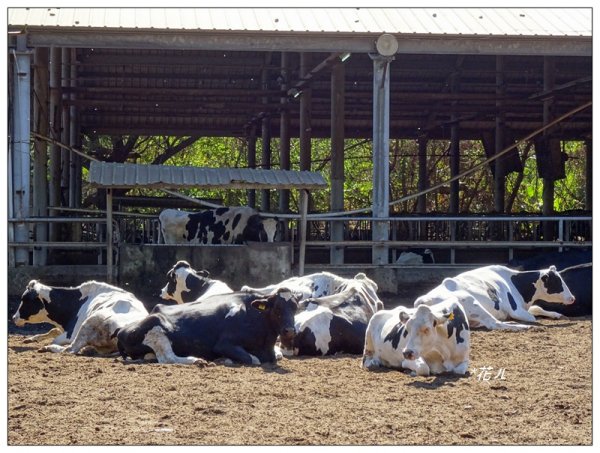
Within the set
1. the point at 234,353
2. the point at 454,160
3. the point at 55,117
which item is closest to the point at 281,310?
the point at 234,353

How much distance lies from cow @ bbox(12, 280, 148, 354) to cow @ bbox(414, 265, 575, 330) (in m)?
3.92

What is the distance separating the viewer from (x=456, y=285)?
1434 cm

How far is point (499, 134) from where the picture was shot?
25250 mm

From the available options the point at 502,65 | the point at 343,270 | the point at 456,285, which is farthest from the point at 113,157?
the point at 456,285

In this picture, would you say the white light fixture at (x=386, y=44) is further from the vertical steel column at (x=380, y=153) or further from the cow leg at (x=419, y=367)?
the cow leg at (x=419, y=367)

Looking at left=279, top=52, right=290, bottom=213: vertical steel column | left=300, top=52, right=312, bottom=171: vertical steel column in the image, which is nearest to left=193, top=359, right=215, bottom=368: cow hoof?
left=300, top=52, right=312, bottom=171: vertical steel column

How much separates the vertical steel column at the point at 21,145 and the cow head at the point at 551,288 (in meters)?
7.59

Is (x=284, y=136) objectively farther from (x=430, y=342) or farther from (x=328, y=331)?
(x=430, y=342)

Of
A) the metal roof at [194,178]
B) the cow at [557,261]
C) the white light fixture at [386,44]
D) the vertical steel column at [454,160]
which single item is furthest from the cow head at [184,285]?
the vertical steel column at [454,160]

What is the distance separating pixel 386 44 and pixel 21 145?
5.89 meters

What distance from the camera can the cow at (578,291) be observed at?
15648 mm

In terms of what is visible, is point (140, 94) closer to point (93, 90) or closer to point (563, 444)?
point (93, 90)

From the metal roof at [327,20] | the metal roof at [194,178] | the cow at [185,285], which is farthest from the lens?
the metal roof at [327,20]

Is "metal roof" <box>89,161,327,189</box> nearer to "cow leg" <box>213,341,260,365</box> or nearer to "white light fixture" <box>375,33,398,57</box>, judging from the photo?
"white light fixture" <box>375,33,398,57</box>
